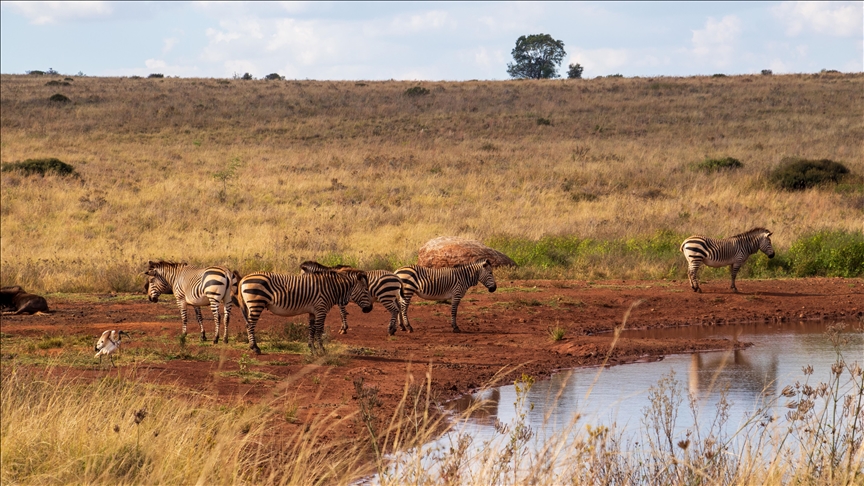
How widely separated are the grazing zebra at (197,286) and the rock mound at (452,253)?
6337 millimetres

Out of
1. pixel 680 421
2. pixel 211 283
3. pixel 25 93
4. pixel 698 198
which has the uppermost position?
pixel 25 93

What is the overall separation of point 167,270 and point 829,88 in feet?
177

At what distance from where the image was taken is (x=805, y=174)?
3009cm

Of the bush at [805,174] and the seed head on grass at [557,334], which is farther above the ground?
the bush at [805,174]

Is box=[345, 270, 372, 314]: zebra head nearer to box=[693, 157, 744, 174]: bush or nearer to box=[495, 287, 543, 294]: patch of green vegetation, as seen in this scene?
box=[495, 287, 543, 294]: patch of green vegetation

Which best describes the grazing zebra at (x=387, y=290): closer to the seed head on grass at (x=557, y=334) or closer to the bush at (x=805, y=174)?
the seed head on grass at (x=557, y=334)

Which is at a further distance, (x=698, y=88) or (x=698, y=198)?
(x=698, y=88)

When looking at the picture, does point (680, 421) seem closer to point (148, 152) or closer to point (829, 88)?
point (148, 152)

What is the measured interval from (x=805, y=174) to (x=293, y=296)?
923 inches

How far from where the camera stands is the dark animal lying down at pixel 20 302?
15383mm

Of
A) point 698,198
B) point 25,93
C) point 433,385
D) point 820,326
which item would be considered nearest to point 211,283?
point 433,385

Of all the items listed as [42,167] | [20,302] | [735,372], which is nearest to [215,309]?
[20,302]

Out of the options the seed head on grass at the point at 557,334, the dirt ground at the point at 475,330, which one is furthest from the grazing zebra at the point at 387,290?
the seed head on grass at the point at 557,334

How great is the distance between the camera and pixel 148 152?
38812mm
